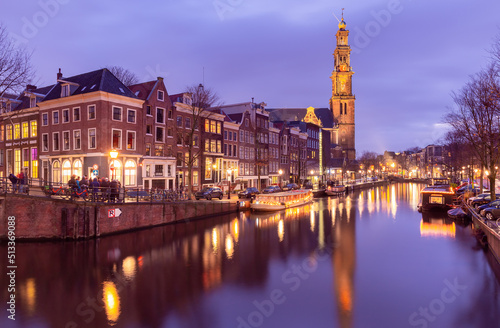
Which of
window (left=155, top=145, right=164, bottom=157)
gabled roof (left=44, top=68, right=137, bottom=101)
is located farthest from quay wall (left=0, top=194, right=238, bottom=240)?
window (left=155, top=145, right=164, bottom=157)

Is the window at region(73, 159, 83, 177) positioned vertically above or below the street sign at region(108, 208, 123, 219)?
above

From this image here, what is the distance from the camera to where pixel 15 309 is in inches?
528

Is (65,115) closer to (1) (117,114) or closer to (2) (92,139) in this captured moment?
(2) (92,139)

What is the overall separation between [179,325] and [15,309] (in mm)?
6606

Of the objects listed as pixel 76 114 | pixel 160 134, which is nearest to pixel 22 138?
pixel 76 114

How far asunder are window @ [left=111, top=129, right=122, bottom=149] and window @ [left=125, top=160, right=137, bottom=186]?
2112 mm

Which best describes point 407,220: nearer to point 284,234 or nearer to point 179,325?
point 284,234

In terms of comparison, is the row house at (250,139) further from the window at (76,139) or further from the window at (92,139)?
the window at (76,139)

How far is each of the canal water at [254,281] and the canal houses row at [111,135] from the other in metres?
12.6

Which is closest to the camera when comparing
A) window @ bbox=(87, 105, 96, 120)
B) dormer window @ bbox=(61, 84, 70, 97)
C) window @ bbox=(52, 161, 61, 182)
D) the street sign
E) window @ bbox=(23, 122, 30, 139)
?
the street sign

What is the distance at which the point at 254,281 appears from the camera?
57.3 feet

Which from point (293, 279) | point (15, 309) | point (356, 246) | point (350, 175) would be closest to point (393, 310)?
point (293, 279)

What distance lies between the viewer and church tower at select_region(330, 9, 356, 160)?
436 ft

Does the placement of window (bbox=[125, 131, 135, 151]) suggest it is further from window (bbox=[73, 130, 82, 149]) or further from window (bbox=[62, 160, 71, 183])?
window (bbox=[62, 160, 71, 183])
